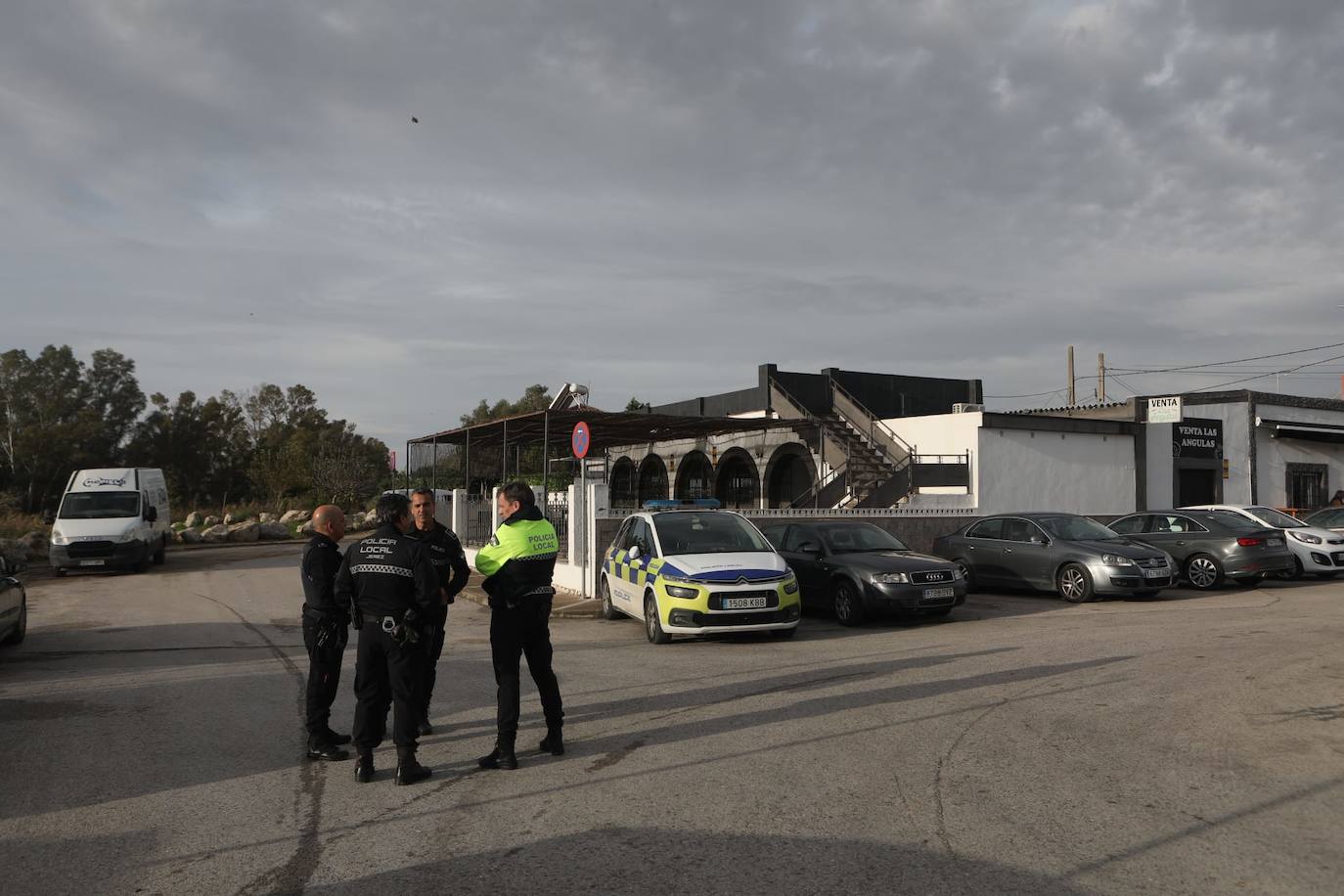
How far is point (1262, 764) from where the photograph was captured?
589 centimetres

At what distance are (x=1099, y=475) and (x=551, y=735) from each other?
2436 cm

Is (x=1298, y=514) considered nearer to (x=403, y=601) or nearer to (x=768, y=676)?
(x=768, y=676)

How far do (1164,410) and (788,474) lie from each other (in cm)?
1056

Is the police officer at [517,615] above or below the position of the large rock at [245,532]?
above

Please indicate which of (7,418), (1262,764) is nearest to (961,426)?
(1262,764)

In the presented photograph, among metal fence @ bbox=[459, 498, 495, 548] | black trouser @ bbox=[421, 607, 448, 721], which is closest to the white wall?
metal fence @ bbox=[459, 498, 495, 548]

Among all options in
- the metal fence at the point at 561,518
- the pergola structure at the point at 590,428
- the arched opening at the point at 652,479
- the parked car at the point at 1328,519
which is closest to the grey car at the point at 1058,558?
the parked car at the point at 1328,519

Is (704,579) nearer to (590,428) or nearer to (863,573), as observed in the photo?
(863,573)

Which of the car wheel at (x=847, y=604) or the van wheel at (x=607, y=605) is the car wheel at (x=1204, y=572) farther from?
the van wheel at (x=607, y=605)

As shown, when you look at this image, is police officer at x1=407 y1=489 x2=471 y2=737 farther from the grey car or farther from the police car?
the grey car

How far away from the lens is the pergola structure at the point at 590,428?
20422mm

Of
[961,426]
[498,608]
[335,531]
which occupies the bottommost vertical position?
[498,608]

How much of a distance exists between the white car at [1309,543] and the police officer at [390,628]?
16507mm

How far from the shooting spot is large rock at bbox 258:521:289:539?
115 ft
